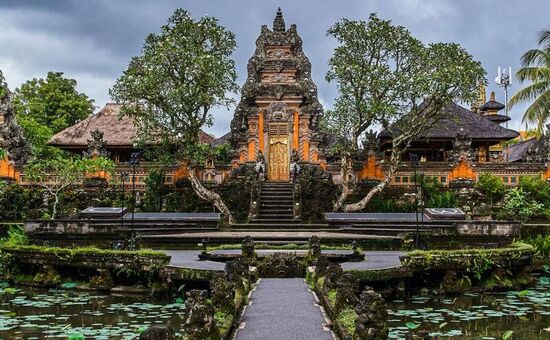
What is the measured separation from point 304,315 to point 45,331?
148 inches

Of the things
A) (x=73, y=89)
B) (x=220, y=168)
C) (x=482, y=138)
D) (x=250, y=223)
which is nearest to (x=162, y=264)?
(x=250, y=223)

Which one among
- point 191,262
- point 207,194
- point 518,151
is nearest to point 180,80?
point 207,194

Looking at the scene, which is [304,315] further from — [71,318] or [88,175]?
[88,175]

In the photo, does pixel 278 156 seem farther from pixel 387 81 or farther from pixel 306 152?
pixel 387 81

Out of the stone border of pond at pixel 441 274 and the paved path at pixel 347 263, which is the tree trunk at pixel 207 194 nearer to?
the paved path at pixel 347 263

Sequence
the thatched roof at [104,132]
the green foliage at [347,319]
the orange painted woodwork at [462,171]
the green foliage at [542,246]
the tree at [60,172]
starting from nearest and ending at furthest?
the green foliage at [347,319]
the green foliage at [542,246]
the tree at [60,172]
the orange painted woodwork at [462,171]
the thatched roof at [104,132]

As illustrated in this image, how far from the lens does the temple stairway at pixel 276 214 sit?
22.7m

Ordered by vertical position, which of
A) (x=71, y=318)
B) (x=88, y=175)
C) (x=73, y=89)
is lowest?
(x=71, y=318)

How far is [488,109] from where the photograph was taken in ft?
143

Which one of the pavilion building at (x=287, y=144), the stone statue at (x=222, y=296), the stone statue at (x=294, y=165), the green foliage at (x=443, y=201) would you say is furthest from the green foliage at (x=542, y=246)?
the stone statue at (x=222, y=296)

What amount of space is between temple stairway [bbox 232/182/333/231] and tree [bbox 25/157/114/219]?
6313 mm

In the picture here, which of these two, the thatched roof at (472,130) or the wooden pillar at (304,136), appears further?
the thatched roof at (472,130)

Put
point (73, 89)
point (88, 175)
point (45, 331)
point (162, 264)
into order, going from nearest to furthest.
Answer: point (45, 331) < point (162, 264) < point (88, 175) < point (73, 89)

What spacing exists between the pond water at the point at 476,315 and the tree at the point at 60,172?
51.9 feet
